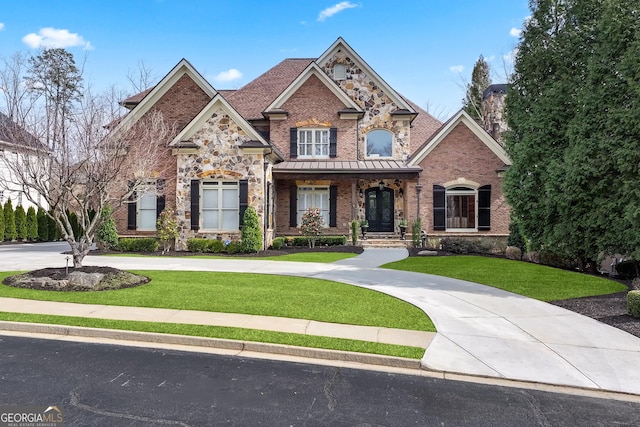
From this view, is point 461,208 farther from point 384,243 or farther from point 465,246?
point 384,243

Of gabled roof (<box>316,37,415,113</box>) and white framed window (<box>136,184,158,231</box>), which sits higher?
gabled roof (<box>316,37,415,113</box>)

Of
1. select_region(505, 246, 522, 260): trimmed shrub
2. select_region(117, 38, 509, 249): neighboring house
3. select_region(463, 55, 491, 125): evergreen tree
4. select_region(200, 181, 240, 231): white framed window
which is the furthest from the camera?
select_region(463, 55, 491, 125): evergreen tree

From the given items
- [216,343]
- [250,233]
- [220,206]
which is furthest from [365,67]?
[216,343]

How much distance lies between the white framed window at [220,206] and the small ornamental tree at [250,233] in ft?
3.52

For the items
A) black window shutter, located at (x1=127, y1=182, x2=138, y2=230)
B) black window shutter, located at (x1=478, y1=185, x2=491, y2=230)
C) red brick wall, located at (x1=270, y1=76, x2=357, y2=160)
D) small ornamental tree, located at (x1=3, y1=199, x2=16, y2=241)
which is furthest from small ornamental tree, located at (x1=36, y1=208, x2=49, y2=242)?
black window shutter, located at (x1=478, y1=185, x2=491, y2=230)

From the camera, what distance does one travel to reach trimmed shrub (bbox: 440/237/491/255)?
19141 mm

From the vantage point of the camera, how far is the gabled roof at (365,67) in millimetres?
23250

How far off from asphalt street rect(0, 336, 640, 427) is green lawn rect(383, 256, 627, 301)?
577cm

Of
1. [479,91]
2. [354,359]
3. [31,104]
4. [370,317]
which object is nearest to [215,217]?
[31,104]

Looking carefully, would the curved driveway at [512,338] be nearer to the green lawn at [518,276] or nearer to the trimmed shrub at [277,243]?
the green lawn at [518,276]

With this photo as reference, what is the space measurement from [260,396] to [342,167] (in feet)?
58.2

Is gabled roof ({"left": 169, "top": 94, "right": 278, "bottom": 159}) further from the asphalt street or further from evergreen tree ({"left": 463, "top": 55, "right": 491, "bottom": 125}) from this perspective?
evergreen tree ({"left": 463, "top": 55, "right": 491, "bottom": 125})

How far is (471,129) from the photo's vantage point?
21.4 meters

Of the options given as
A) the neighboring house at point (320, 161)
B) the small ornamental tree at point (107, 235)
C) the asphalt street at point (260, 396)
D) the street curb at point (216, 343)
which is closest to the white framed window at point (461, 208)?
the neighboring house at point (320, 161)
